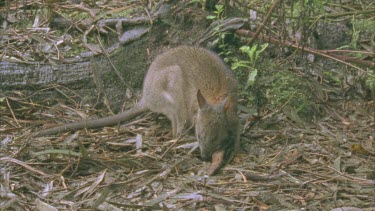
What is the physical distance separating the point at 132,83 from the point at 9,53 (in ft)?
4.46

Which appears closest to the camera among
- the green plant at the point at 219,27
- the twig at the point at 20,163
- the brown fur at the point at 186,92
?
the twig at the point at 20,163

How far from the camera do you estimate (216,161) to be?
20.0 feet

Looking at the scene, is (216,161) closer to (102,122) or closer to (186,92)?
(186,92)

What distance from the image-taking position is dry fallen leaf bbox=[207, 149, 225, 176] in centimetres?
596

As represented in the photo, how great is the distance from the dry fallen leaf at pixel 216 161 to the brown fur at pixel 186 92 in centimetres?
10

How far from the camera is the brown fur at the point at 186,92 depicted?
6.35 meters

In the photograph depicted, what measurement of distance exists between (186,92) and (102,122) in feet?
2.86

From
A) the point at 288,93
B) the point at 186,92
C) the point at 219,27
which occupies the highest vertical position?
the point at 219,27

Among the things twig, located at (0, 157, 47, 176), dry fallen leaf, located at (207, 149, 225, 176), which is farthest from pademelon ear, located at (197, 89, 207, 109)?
twig, located at (0, 157, 47, 176)

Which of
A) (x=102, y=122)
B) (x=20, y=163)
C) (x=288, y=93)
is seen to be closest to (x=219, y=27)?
(x=288, y=93)

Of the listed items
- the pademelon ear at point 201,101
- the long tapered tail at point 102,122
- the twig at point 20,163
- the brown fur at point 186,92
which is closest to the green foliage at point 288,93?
the brown fur at point 186,92

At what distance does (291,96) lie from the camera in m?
7.09

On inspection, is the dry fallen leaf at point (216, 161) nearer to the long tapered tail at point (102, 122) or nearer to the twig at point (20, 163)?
the long tapered tail at point (102, 122)

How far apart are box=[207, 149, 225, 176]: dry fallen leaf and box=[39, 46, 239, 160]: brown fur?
104 millimetres
